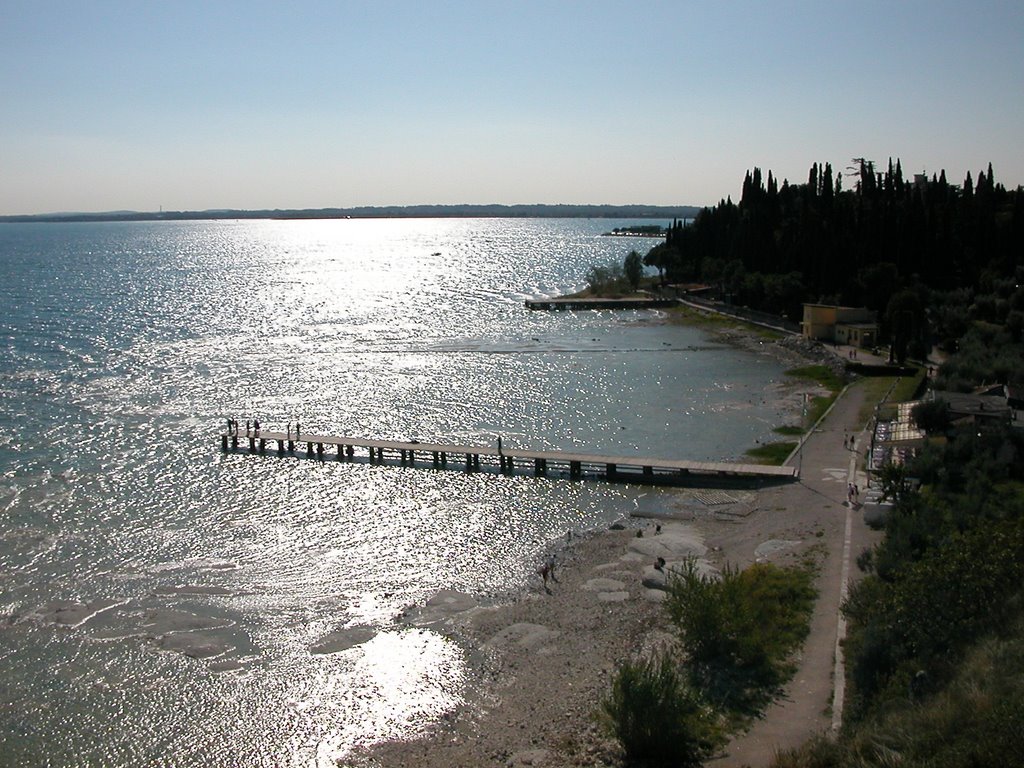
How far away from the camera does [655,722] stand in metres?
19.3

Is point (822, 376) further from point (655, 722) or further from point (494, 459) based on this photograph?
point (655, 722)

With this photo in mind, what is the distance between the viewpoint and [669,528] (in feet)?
116

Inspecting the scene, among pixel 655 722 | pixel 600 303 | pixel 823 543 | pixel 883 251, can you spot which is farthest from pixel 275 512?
pixel 600 303

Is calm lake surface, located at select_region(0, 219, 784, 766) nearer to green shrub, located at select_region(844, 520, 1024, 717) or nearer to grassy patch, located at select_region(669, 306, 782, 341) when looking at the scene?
grassy patch, located at select_region(669, 306, 782, 341)

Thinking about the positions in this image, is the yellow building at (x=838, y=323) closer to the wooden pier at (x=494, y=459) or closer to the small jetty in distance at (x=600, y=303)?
the small jetty in distance at (x=600, y=303)

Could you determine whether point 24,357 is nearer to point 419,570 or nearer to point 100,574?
point 100,574

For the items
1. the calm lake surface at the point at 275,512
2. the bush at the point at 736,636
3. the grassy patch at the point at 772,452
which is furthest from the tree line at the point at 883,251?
the bush at the point at 736,636

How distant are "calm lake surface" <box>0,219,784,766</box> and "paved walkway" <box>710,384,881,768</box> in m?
4.46

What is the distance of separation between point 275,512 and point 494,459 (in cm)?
1134

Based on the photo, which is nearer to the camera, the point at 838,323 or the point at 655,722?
the point at 655,722

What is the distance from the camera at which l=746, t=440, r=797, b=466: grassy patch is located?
4331cm

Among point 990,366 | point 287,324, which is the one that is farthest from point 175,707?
point 287,324

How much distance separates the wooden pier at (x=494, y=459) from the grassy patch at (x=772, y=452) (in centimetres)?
184

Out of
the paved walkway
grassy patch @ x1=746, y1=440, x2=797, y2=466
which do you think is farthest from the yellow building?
grassy patch @ x1=746, y1=440, x2=797, y2=466
